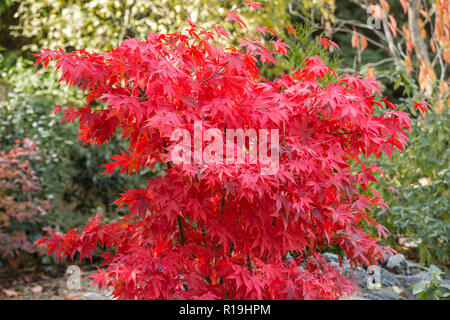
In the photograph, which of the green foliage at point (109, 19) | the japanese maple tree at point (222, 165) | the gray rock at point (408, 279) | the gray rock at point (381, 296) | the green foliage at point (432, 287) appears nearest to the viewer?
the japanese maple tree at point (222, 165)

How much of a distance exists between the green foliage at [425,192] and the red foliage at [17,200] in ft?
11.1

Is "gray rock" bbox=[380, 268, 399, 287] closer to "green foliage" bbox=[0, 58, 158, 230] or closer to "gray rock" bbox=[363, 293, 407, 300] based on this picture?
"gray rock" bbox=[363, 293, 407, 300]

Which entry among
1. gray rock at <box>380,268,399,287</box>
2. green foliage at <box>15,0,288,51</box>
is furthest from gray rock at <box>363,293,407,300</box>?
green foliage at <box>15,0,288,51</box>

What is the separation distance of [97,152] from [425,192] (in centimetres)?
370

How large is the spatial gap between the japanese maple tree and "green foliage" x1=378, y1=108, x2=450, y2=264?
7.18 ft

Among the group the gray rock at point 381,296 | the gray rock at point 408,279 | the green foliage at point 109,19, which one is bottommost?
the gray rock at point 381,296

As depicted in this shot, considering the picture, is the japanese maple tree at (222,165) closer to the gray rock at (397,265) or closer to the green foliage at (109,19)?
the gray rock at (397,265)

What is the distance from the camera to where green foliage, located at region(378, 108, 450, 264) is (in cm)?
418

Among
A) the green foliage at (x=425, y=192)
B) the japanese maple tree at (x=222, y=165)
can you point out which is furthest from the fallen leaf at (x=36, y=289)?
the green foliage at (x=425, y=192)

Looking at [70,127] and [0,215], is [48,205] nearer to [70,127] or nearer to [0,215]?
[0,215]

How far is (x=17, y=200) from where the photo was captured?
4828 mm

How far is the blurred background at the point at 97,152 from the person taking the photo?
4.39 metres

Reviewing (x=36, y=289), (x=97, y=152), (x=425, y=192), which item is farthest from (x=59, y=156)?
(x=425, y=192)
